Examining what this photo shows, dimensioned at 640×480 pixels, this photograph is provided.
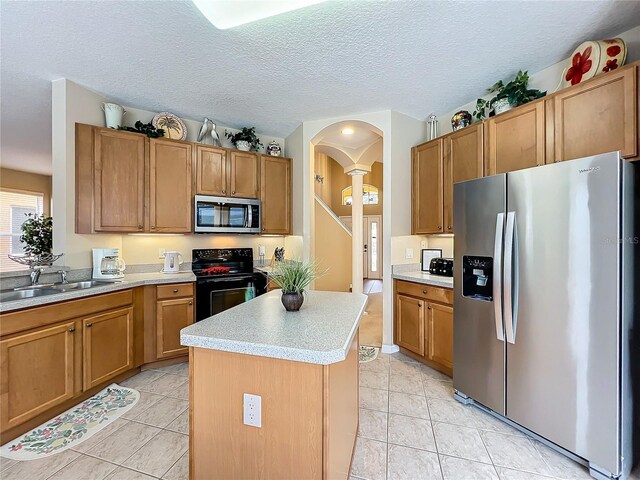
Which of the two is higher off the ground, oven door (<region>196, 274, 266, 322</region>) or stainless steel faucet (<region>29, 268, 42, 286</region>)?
stainless steel faucet (<region>29, 268, 42, 286</region>)

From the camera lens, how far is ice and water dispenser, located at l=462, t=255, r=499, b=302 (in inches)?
80.5

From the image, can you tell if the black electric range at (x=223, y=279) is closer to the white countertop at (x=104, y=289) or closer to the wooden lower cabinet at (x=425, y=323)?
the white countertop at (x=104, y=289)

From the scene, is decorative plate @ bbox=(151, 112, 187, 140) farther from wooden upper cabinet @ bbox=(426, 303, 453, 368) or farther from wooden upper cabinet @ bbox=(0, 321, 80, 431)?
wooden upper cabinet @ bbox=(426, 303, 453, 368)

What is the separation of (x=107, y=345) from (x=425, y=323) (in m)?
2.89

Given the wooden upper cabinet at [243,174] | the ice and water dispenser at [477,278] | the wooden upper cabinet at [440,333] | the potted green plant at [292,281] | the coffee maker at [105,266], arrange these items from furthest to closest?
the wooden upper cabinet at [243,174]
the coffee maker at [105,266]
the wooden upper cabinet at [440,333]
the ice and water dispenser at [477,278]
the potted green plant at [292,281]

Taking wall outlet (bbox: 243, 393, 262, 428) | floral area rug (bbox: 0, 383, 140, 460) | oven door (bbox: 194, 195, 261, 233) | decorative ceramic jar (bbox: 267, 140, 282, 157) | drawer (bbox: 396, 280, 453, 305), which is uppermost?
decorative ceramic jar (bbox: 267, 140, 282, 157)

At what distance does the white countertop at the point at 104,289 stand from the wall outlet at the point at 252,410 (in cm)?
175

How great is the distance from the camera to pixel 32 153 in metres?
4.87

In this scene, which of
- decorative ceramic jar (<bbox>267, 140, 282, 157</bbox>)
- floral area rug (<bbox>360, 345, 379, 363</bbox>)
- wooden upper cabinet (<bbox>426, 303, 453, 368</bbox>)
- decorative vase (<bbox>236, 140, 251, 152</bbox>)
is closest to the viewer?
wooden upper cabinet (<bbox>426, 303, 453, 368</bbox>)

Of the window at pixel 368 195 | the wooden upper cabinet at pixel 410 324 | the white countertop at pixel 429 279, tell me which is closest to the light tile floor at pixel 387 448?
the wooden upper cabinet at pixel 410 324

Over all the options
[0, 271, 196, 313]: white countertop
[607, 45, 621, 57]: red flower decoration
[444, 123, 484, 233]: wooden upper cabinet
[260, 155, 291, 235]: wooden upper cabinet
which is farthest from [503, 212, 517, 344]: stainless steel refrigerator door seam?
[0, 271, 196, 313]: white countertop

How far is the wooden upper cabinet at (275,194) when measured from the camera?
365cm

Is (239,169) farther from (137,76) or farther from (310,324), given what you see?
(310,324)

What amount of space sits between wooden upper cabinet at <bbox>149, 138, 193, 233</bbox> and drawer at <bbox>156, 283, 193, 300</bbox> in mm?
631
